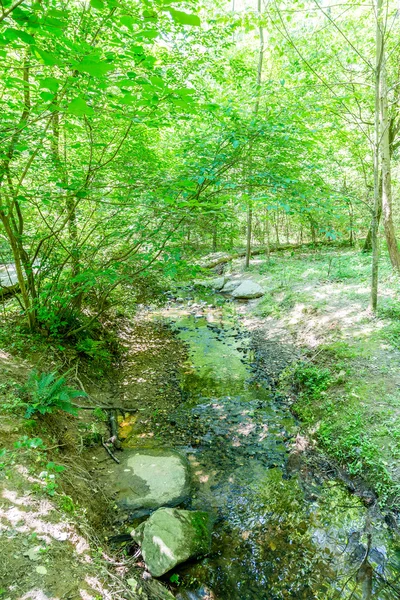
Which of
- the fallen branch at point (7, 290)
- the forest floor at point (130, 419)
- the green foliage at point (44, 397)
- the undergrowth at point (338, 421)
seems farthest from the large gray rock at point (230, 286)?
the green foliage at point (44, 397)

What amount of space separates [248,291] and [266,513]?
349 inches

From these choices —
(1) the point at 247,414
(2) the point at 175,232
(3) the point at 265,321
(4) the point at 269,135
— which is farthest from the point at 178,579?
(3) the point at 265,321

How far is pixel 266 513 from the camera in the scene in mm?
3752

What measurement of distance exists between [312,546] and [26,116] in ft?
19.2

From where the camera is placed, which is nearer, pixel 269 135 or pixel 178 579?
pixel 178 579

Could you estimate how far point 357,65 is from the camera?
9070 millimetres

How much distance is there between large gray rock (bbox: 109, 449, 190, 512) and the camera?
384 centimetres

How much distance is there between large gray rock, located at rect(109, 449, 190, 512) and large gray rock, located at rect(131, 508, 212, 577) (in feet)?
1.20

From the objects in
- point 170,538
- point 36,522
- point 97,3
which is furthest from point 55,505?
point 97,3

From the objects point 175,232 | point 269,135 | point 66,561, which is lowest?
point 66,561

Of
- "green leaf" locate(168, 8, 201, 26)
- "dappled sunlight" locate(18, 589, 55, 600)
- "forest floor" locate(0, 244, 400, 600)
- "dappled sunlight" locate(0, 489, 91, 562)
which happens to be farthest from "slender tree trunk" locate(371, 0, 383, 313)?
"dappled sunlight" locate(18, 589, 55, 600)

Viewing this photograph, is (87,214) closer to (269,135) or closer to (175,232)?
(175,232)

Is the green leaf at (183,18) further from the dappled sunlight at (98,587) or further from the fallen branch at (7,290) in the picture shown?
the fallen branch at (7,290)

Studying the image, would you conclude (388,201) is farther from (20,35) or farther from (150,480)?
(20,35)
